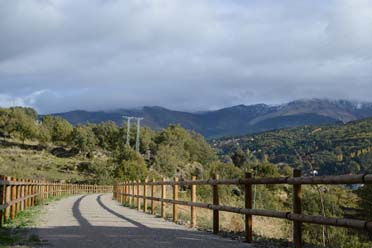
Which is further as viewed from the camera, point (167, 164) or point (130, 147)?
point (167, 164)

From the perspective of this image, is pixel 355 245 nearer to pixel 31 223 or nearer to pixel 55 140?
pixel 31 223

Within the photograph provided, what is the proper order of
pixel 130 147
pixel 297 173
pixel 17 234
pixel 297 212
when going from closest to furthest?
pixel 297 212, pixel 297 173, pixel 17 234, pixel 130 147

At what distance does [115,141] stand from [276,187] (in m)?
91.2

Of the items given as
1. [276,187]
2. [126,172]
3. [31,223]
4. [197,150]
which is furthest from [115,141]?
[31,223]

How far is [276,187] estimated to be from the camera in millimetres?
35125

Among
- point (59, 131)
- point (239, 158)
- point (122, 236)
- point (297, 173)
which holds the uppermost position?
point (59, 131)

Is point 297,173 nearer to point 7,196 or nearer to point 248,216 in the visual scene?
point 248,216

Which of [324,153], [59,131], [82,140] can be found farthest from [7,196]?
[59,131]

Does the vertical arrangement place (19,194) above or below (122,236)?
above

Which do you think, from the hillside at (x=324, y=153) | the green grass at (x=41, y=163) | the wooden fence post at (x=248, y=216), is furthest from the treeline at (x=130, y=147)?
the wooden fence post at (x=248, y=216)

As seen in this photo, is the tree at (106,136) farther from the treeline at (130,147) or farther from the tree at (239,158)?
the tree at (239,158)

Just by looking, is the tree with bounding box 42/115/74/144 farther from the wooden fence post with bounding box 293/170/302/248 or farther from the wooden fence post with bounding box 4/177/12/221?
the wooden fence post with bounding box 293/170/302/248

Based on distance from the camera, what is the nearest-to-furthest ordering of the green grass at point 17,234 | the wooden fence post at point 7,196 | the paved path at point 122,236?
the green grass at point 17,234 < the paved path at point 122,236 < the wooden fence post at point 7,196

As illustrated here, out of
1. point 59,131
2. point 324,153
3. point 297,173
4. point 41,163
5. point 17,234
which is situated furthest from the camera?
point 59,131
